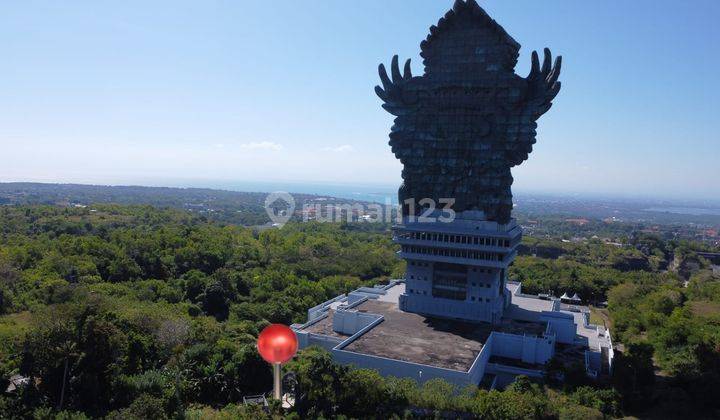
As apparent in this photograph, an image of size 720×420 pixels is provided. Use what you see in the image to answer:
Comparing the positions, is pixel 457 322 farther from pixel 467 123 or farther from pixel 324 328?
pixel 467 123

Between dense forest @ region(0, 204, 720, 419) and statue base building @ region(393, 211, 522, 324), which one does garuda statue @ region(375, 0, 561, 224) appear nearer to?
statue base building @ region(393, 211, 522, 324)

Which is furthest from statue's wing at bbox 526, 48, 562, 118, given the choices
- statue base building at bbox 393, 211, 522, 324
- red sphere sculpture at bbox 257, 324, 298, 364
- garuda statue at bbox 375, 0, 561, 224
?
red sphere sculpture at bbox 257, 324, 298, 364

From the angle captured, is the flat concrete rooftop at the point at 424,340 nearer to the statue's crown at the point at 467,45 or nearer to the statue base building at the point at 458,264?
the statue base building at the point at 458,264

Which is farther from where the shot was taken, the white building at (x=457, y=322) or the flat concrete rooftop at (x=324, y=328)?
the flat concrete rooftop at (x=324, y=328)

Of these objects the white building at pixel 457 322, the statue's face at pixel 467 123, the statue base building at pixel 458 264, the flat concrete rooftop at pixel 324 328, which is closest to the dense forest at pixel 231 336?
the white building at pixel 457 322

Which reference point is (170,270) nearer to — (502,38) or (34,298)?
(34,298)
